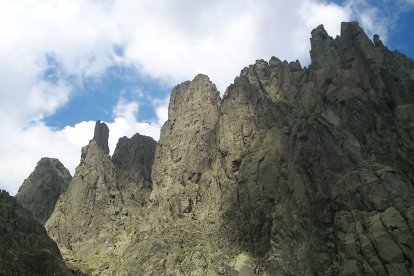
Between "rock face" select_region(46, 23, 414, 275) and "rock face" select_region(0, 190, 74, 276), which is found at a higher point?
"rock face" select_region(46, 23, 414, 275)

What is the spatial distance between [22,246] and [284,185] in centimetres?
7131

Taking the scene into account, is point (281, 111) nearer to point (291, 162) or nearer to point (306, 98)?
point (306, 98)

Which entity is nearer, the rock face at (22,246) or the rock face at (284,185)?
the rock face at (22,246)

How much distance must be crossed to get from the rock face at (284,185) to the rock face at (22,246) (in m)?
45.6

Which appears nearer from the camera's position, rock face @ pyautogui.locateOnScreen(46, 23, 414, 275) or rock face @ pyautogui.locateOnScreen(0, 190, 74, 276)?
A: rock face @ pyautogui.locateOnScreen(0, 190, 74, 276)

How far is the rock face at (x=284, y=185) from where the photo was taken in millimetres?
120250

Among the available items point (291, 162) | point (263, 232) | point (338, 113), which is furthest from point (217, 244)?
point (338, 113)

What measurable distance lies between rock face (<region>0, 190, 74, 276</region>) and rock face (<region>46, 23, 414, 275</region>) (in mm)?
45583

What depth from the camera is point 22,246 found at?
9544 centimetres

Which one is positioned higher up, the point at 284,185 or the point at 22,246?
the point at 284,185

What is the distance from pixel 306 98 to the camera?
531ft

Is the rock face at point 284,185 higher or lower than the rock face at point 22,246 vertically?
higher

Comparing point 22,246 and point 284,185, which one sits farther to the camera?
point 284,185

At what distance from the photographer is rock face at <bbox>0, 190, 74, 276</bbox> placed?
8744cm
